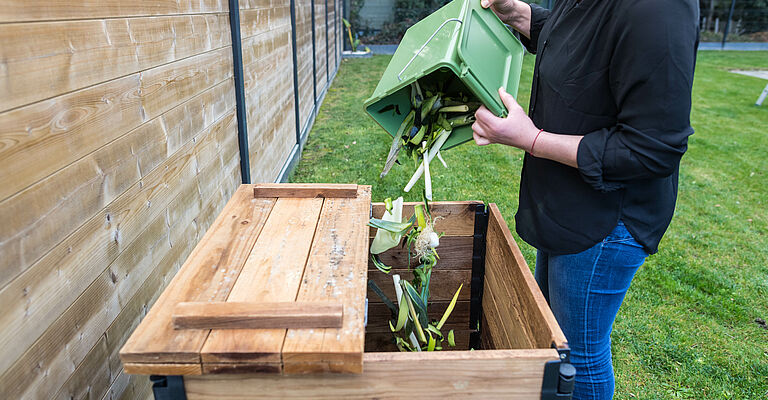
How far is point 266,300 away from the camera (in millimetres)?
1229

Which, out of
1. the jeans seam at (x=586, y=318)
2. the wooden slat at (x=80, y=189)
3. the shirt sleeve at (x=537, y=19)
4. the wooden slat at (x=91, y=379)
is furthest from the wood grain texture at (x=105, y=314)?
the shirt sleeve at (x=537, y=19)

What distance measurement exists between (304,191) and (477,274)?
0.76m

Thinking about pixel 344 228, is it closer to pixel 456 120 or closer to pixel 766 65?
pixel 456 120

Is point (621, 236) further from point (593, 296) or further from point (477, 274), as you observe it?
point (477, 274)

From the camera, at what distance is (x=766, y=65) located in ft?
42.1

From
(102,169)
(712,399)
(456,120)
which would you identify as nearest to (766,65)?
(712,399)

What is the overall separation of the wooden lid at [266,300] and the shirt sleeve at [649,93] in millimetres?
668

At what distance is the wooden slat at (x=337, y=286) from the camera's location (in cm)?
107

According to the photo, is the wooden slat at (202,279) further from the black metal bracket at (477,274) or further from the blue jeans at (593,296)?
the blue jeans at (593,296)

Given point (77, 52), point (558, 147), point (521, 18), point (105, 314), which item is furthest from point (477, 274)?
point (77, 52)

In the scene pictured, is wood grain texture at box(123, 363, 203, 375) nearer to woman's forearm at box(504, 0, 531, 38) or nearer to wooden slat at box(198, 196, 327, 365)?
wooden slat at box(198, 196, 327, 365)

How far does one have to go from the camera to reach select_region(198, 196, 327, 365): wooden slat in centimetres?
106

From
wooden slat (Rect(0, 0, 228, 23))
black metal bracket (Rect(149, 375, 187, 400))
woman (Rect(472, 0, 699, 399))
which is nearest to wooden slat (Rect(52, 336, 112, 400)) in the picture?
black metal bracket (Rect(149, 375, 187, 400))

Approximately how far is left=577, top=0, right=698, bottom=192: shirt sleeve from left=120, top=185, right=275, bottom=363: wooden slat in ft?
3.03
